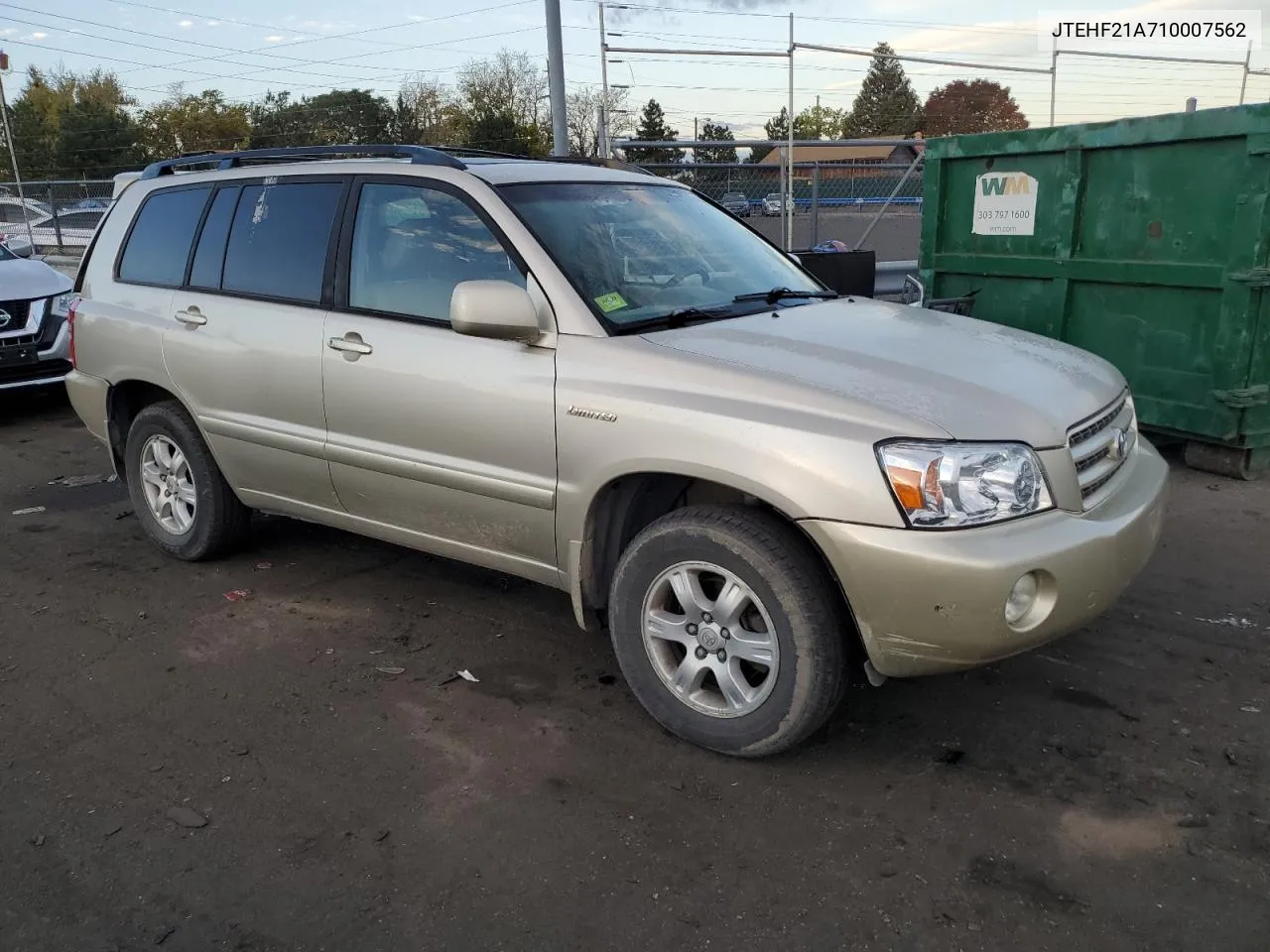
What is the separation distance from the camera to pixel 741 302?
383 centimetres

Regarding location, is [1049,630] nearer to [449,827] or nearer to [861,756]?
[861,756]

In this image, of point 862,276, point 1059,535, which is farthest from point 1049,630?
point 862,276

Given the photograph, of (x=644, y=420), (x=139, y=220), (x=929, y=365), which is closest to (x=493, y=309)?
(x=644, y=420)

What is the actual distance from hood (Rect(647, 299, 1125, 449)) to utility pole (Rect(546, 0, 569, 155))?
293 inches

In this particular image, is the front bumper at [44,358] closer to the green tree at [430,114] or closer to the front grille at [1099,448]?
the front grille at [1099,448]

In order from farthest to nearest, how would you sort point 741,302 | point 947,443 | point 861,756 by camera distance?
point 741,302 < point 861,756 < point 947,443

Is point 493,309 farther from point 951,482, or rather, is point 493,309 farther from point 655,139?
point 655,139

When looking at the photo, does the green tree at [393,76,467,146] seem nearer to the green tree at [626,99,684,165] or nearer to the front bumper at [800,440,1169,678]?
the green tree at [626,99,684,165]

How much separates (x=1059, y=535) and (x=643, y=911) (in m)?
1.52

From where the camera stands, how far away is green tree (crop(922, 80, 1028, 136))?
3706 centimetres

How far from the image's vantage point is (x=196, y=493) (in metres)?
4.88

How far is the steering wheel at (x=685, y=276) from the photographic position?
3.76 metres

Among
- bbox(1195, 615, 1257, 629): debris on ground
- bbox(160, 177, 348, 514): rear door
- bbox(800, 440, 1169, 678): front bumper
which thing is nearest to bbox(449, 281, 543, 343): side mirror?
bbox(160, 177, 348, 514): rear door

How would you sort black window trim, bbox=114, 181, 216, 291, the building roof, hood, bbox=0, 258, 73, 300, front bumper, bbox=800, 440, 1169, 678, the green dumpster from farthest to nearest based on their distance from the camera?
the building roof, hood, bbox=0, 258, 73, 300, the green dumpster, black window trim, bbox=114, 181, 216, 291, front bumper, bbox=800, 440, 1169, 678
